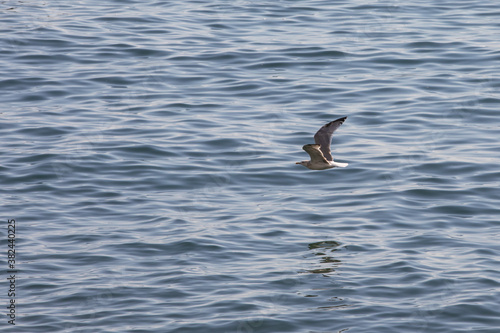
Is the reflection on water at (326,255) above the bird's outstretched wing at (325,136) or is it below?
below

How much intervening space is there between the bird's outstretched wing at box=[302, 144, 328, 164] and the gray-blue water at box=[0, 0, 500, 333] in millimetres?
1193

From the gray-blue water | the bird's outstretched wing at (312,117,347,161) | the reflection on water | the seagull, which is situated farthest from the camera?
the bird's outstretched wing at (312,117,347,161)

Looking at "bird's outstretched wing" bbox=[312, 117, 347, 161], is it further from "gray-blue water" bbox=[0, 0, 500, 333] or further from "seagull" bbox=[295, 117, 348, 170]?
"gray-blue water" bbox=[0, 0, 500, 333]

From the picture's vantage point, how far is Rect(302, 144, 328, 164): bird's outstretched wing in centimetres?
1467

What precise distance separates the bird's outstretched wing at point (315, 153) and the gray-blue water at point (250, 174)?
3.91 ft

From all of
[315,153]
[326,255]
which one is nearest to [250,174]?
[315,153]

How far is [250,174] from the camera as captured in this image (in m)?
18.1

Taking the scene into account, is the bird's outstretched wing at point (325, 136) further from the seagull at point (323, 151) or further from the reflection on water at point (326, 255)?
the reflection on water at point (326, 255)

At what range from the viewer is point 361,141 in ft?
63.1

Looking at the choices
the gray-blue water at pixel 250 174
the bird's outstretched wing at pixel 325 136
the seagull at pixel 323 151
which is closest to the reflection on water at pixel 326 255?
the gray-blue water at pixel 250 174

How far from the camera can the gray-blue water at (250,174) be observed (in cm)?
1373

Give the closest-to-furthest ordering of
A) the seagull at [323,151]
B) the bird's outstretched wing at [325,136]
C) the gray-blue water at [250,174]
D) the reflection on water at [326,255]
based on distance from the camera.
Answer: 1. the gray-blue water at [250,174]
2. the reflection on water at [326,255]
3. the seagull at [323,151]
4. the bird's outstretched wing at [325,136]

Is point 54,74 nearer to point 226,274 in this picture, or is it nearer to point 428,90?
point 428,90

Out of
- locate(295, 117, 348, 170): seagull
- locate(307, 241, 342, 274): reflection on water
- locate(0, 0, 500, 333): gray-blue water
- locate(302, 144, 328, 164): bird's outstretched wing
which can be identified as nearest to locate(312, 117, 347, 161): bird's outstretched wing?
locate(295, 117, 348, 170): seagull
